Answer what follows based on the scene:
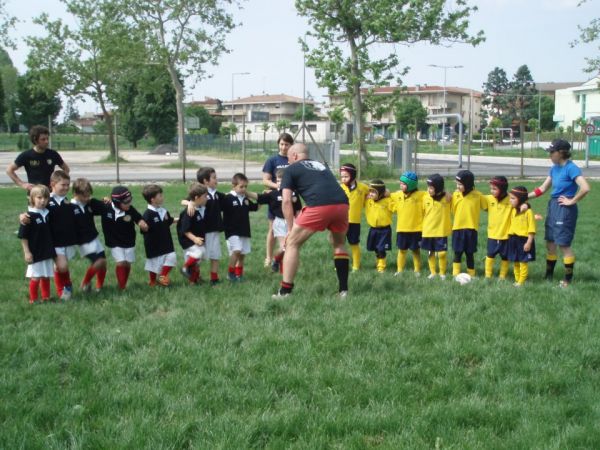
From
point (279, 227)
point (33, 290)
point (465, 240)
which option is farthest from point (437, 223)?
point (33, 290)

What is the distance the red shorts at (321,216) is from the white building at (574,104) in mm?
79541

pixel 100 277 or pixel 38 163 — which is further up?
pixel 38 163

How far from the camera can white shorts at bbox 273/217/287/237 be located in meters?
9.23

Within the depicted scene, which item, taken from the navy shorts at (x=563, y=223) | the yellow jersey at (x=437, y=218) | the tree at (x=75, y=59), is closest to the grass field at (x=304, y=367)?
the navy shorts at (x=563, y=223)

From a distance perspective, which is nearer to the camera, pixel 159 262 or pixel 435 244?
pixel 159 262

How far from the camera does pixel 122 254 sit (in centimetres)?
799

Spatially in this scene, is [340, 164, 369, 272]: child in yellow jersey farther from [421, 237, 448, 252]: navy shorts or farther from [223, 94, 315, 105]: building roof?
[223, 94, 315, 105]: building roof

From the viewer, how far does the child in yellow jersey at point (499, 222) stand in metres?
8.67

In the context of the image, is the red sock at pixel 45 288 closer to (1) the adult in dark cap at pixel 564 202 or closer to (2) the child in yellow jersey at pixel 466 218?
(2) the child in yellow jersey at pixel 466 218

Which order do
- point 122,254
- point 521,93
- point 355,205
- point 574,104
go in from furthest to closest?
point 521,93, point 574,104, point 355,205, point 122,254

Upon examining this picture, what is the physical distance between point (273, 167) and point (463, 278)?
292cm

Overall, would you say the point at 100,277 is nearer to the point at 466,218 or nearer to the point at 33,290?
the point at 33,290

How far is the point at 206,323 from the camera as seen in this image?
6477 millimetres

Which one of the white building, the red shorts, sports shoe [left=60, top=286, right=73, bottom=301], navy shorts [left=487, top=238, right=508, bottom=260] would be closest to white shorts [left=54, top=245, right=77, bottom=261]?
sports shoe [left=60, top=286, right=73, bottom=301]
